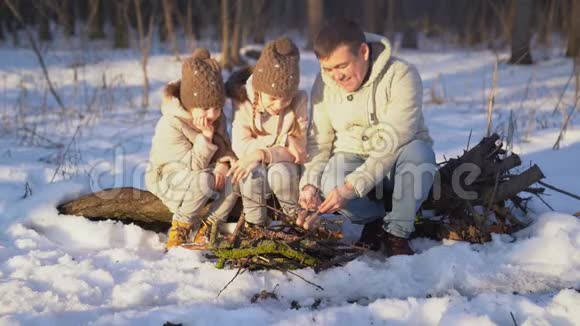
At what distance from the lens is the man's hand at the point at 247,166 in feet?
8.35

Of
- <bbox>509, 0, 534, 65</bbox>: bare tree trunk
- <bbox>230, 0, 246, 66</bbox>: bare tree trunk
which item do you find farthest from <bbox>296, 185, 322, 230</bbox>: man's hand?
<bbox>509, 0, 534, 65</bbox>: bare tree trunk

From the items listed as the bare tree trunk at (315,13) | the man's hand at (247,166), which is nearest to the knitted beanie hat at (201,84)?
the man's hand at (247,166)

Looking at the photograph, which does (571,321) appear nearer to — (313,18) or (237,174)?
(237,174)

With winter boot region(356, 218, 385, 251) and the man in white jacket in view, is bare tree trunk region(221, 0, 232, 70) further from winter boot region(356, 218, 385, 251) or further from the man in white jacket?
winter boot region(356, 218, 385, 251)

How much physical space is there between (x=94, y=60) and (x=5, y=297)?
769 centimetres

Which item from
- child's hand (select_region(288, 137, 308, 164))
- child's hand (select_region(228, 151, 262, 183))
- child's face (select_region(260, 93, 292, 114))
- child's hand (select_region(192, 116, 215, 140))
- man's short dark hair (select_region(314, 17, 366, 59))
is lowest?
child's hand (select_region(228, 151, 262, 183))

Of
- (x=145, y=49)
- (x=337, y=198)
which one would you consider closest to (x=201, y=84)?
(x=337, y=198)

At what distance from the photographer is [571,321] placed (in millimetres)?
1879

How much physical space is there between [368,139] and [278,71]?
1.77ft

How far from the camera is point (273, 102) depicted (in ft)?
8.23

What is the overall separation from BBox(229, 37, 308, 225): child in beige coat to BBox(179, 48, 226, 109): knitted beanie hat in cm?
16

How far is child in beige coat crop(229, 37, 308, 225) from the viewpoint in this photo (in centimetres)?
246

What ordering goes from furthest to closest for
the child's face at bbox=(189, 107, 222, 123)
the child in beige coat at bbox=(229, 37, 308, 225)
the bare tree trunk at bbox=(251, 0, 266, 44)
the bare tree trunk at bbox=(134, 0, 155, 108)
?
the bare tree trunk at bbox=(251, 0, 266, 44)
the bare tree trunk at bbox=(134, 0, 155, 108)
the child's face at bbox=(189, 107, 222, 123)
the child in beige coat at bbox=(229, 37, 308, 225)

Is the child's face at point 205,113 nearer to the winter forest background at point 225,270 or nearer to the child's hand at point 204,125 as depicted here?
the child's hand at point 204,125
